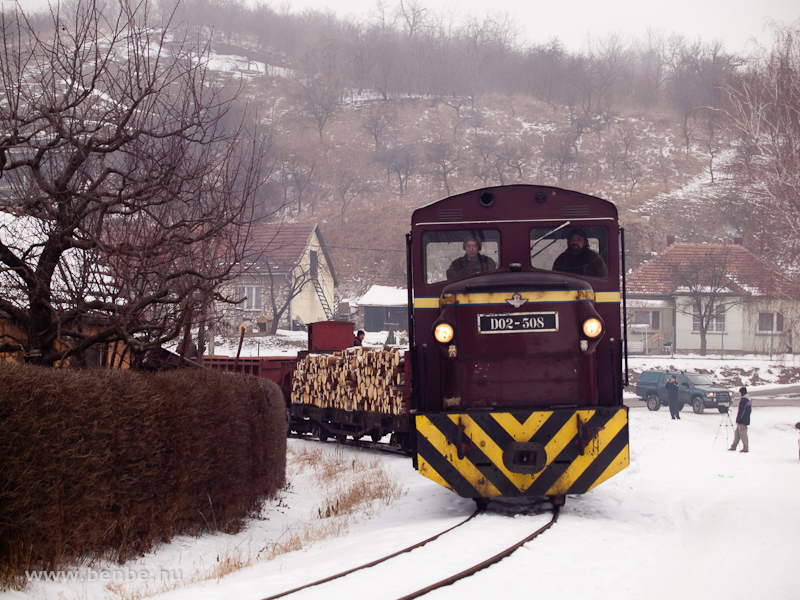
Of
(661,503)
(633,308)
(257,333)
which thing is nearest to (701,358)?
(633,308)

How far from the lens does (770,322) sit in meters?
50.2

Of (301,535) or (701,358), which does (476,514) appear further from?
(701,358)

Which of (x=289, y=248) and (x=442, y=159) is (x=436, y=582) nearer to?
(x=289, y=248)

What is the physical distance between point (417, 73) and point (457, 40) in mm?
11088

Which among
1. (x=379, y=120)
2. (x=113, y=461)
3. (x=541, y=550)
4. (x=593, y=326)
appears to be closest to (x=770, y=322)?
(x=593, y=326)

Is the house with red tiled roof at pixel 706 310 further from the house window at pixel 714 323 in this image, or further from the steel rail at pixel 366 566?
the steel rail at pixel 366 566

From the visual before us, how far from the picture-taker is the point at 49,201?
8.98 metres

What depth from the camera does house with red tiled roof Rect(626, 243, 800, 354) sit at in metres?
49.8

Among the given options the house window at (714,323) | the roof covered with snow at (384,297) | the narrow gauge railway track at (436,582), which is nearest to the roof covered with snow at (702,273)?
the house window at (714,323)

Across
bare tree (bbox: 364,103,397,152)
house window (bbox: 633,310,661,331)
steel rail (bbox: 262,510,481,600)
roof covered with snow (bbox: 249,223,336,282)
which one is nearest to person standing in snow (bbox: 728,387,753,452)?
steel rail (bbox: 262,510,481,600)

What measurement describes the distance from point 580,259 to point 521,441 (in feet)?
7.61

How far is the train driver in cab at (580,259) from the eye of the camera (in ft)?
30.1

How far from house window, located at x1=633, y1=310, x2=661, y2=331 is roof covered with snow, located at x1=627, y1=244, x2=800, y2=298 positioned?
1.62m

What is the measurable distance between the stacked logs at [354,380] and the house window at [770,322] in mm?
39342
